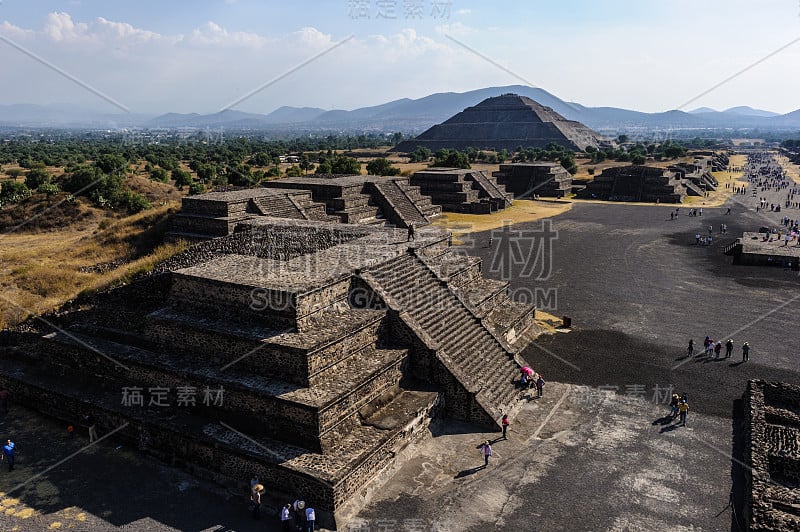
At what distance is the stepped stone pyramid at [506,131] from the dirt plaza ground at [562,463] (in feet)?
366

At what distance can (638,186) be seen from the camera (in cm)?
5941

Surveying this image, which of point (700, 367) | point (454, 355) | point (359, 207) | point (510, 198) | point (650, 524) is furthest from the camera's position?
point (510, 198)

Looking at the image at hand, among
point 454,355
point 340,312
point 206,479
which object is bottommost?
point 206,479

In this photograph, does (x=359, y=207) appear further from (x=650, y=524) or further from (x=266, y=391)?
(x=650, y=524)

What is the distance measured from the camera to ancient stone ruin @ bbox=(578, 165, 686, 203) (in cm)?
5831

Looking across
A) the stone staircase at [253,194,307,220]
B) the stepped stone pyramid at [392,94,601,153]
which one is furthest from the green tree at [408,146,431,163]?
the stone staircase at [253,194,307,220]

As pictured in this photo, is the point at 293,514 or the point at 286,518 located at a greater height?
the point at 286,518

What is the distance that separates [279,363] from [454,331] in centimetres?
551

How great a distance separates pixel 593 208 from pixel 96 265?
148ft

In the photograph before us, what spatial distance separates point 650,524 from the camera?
971 cm

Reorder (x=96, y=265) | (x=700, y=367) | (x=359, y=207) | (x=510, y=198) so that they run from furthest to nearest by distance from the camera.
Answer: (x=510, y=198) < (x=359, y=207) < (x=96, y=265) < (x=700, y=367)

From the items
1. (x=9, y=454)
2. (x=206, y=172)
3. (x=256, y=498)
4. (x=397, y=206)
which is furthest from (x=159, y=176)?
(x=256, y=498)

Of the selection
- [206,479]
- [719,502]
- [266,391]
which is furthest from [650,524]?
[206,479]

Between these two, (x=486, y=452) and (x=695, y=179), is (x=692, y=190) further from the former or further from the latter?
(x=486, y=452)
